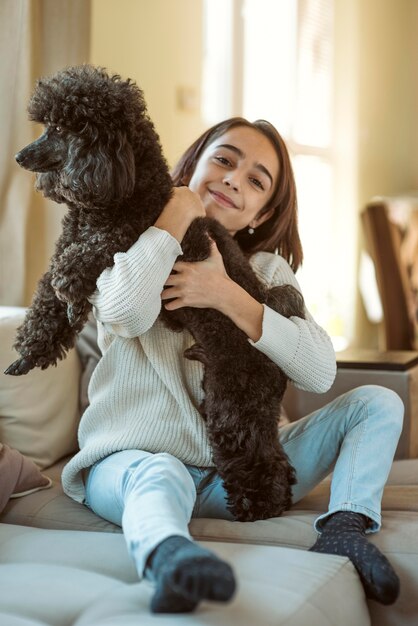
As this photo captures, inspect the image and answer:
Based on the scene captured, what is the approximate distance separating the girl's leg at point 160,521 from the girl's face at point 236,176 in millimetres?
628

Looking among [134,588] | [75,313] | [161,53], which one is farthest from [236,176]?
[161,53]

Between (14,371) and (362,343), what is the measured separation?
4.23 m

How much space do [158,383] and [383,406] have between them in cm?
48

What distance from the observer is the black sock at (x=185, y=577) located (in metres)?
1.10

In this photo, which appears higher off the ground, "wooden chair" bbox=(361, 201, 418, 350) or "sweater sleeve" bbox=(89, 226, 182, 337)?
"sweater sleeve" bbox=(89, 226, 182, 337)

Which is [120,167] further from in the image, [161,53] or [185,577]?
[161,53]

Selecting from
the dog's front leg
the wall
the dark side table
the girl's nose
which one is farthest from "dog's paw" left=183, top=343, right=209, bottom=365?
the wall

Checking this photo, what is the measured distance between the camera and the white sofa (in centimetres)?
121

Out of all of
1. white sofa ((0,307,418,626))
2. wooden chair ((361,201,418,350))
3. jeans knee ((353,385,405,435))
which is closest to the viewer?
white sofa ((0,307,418,626))

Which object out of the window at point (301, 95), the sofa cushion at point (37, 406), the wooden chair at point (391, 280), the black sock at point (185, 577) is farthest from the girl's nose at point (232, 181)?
the wooden chair at point (391, 280)

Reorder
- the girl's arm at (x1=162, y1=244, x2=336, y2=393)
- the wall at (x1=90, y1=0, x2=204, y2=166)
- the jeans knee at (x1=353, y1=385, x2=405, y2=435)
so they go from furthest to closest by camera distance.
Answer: the wall at (x1=90, y1=0, x2=204, y2=166) < the jeans knee at (x1=353, y1=385, x2=405, y2=435) < the girl's arm at (x1=162, y1=244, x2=336, y2=393)

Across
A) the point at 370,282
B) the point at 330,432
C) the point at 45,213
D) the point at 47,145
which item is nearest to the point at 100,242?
the point at 47,145

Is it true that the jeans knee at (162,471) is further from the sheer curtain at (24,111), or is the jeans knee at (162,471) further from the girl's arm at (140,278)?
the sheer curtain at (24,111)

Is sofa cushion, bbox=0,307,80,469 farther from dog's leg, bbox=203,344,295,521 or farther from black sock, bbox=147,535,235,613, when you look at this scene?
black sock, bbox=147,535,235,613
